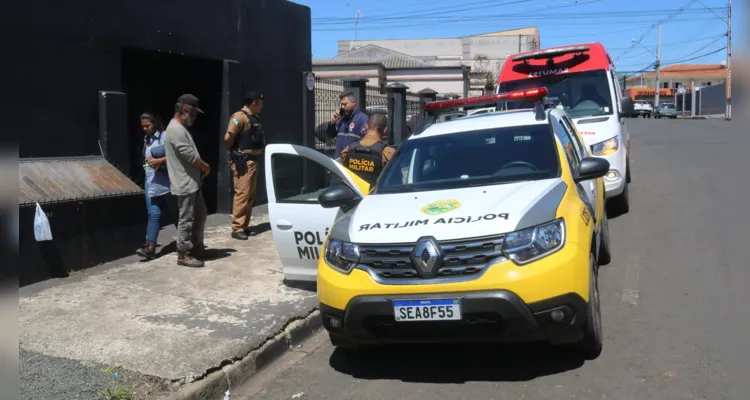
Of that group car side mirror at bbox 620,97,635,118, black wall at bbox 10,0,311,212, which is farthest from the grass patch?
car side mirror at bbox 620,97,635,118

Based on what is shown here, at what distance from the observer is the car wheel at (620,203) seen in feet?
30.6

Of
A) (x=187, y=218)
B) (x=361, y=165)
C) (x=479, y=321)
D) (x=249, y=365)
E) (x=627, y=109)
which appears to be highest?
(x=627, y=109)

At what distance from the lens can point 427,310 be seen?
413 centimetres

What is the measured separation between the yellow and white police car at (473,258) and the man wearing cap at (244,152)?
315 cm

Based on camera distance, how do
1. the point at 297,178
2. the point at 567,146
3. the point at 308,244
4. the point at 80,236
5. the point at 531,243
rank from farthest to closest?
the point at 80,236
the point at 297,178
the point at 308,244
the point at 567,146
the point at 531,243

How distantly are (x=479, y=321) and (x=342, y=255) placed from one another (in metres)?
1.01

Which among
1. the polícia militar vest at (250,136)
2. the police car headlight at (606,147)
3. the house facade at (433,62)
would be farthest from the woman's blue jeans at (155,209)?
the house facade at (433,62)

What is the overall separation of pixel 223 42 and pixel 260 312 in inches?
214

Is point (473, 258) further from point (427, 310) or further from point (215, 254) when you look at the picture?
point (215, 254)

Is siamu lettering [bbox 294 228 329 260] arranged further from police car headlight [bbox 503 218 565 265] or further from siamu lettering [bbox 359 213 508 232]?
police car headlight [bbox 503 218 565 265]

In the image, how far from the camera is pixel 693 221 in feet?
28.7

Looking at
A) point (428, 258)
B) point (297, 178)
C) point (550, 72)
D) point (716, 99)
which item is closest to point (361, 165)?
point (297, 178)

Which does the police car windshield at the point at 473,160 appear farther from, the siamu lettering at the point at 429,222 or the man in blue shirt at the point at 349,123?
the man in blue shirt at the point at 349,123

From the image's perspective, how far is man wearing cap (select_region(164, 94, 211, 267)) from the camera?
6.83 m
